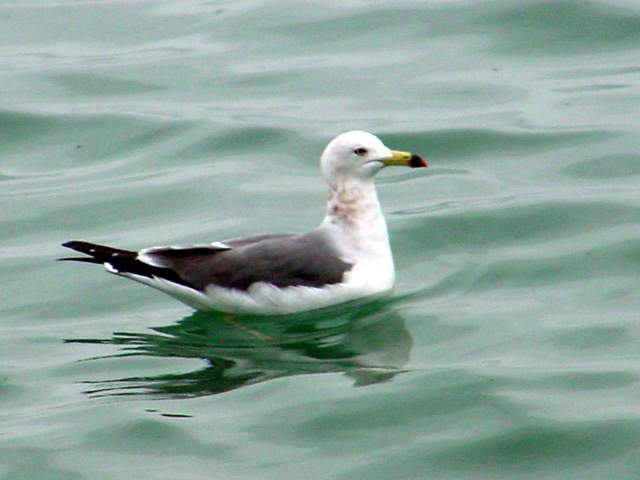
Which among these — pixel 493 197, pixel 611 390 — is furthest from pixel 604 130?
pixel 611 390

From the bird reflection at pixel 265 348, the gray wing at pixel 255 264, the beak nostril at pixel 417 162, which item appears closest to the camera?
the bird reflection at pixel 265 348

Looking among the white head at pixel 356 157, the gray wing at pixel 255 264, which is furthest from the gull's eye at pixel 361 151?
the gray wing at pixel 255 264

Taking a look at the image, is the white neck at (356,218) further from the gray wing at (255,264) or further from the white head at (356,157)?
the gray wing at (255,264)

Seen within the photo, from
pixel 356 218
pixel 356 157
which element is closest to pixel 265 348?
pixel 356 218

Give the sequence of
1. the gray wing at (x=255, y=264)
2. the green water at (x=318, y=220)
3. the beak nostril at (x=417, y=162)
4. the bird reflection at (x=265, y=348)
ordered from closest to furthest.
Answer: the green water at (x=318, y=220), the bird reflection at (x=265, y=348), the gray wing at (x=255, y=264), the beak nostril at (x=417, y=162)

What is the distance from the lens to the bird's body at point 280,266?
10836 millimetres

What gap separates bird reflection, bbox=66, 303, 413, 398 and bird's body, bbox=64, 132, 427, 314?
0.11m

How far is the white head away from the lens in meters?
11.2

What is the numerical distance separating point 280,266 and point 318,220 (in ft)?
6.52

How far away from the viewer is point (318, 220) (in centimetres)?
1278

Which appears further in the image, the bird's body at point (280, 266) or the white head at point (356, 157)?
the white head at point (356, 157)

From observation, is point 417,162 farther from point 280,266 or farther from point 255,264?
point 255,264

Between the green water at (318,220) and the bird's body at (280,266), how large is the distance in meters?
0.18

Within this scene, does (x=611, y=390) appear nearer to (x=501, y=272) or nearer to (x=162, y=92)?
(x=501, y=272)
